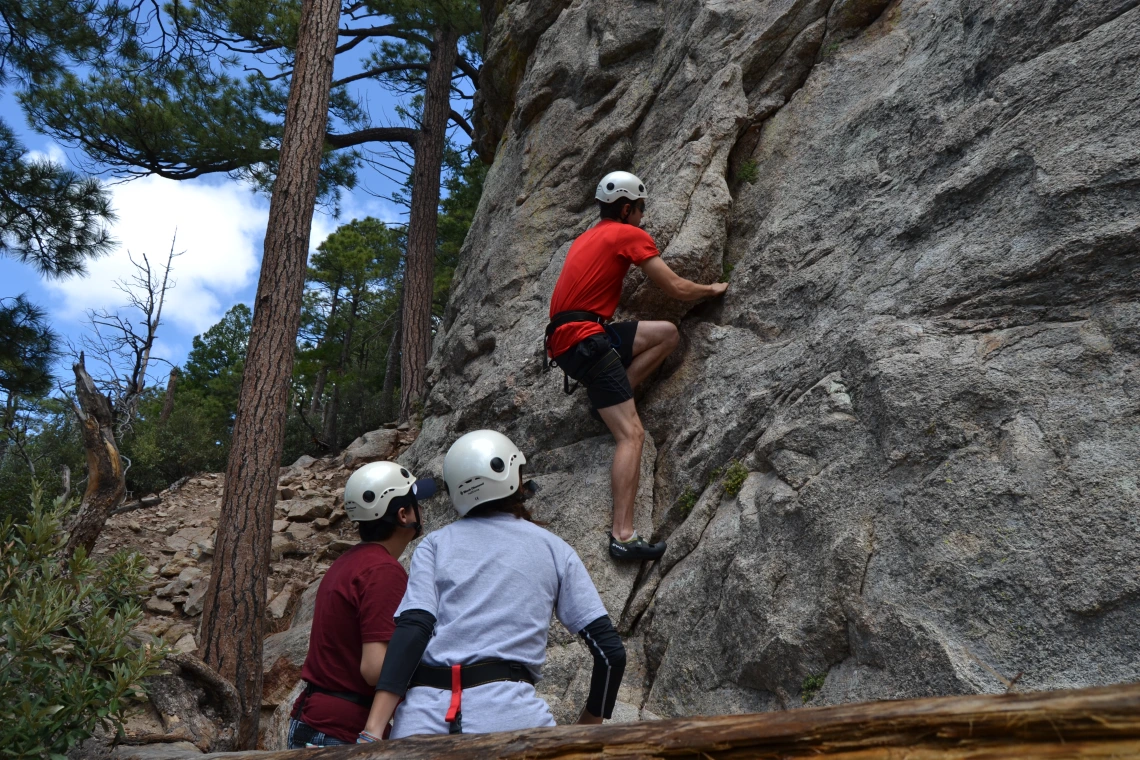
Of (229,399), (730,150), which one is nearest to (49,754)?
(730,150)

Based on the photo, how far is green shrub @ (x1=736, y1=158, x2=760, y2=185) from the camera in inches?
279

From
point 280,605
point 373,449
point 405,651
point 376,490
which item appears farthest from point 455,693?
point 373,449

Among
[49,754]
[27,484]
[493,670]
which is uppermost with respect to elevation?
[27,484]

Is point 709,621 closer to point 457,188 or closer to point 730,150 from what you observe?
point 730,150

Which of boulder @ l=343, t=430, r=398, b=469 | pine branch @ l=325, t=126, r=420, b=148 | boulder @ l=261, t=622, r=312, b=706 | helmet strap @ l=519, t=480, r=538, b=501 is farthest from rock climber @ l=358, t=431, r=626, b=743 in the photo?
pine branch @ l=325, t=126, r=420, b=148

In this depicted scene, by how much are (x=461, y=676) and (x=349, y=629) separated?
28.6 inches

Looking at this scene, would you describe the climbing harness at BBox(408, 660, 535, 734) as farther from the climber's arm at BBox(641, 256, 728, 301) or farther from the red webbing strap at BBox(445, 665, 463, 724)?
the climber's arm at BBox(641, 256, 728, 301)

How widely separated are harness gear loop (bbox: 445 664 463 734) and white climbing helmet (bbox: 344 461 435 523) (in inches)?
41.8

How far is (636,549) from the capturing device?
5562 millimetres

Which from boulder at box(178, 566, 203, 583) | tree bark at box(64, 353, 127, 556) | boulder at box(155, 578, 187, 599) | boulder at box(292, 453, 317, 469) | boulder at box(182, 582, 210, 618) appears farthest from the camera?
boulder at box(292, 453, 317, 469)

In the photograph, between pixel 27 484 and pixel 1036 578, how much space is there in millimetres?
13021

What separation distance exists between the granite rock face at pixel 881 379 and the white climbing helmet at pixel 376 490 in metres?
1.91

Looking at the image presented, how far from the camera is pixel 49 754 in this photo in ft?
9.86

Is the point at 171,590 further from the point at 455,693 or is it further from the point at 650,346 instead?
the point at 455,693
